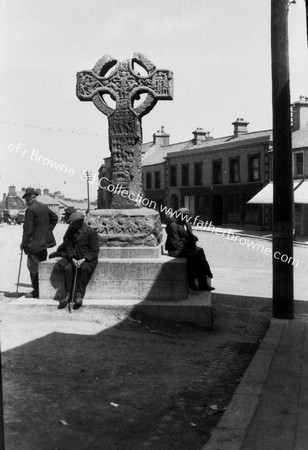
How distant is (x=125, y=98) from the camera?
805 centimetres

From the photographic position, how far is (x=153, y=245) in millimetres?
7633

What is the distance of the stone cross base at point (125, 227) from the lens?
24.9 ft

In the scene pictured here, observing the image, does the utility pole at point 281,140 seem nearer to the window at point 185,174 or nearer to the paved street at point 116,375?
the paved street at point 116,375

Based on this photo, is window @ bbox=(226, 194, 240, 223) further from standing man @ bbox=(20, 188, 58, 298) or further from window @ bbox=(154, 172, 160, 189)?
standing man @ bbox=(20, 188, 58, 298)

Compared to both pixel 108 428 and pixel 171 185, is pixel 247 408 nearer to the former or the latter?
pixel 108 428

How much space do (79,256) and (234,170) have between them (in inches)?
1126

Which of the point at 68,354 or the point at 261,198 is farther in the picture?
the point at 261,198

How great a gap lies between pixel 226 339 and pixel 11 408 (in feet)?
10.8

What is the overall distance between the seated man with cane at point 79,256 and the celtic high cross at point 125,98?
1197mm

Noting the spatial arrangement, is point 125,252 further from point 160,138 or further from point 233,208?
point 160,138

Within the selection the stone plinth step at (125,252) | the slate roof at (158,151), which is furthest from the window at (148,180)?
the stone plinth step at (125,252)

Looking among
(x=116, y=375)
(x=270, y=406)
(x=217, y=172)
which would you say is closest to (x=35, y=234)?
(x=116, y=375)

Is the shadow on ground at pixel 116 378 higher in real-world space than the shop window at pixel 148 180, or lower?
lower

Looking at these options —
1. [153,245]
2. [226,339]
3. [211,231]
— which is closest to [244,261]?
[153,245]
